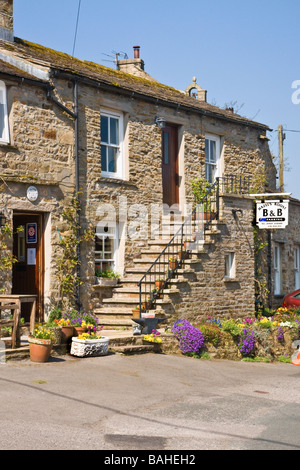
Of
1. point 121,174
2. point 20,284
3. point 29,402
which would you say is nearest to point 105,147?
point 121,174

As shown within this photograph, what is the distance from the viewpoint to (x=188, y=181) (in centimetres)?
1817

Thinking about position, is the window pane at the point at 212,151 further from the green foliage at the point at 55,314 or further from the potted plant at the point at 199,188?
the green foliage at the point at 55,314

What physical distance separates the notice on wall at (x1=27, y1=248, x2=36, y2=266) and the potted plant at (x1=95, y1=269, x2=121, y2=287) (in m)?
1.81

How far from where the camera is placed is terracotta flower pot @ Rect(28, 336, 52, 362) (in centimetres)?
1060

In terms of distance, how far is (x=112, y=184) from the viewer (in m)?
15.7

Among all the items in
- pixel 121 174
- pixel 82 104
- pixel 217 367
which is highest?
pixel 82 104

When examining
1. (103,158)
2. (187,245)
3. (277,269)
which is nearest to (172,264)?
(187,245)

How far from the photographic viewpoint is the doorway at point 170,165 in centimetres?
1772

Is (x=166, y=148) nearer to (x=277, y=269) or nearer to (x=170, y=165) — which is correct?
(x=170, y=165)

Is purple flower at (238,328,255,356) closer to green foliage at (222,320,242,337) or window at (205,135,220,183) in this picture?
green foliage at (222,320,242,337)

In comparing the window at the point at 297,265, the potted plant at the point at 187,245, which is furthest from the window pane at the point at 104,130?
the window at the point at 297,265
